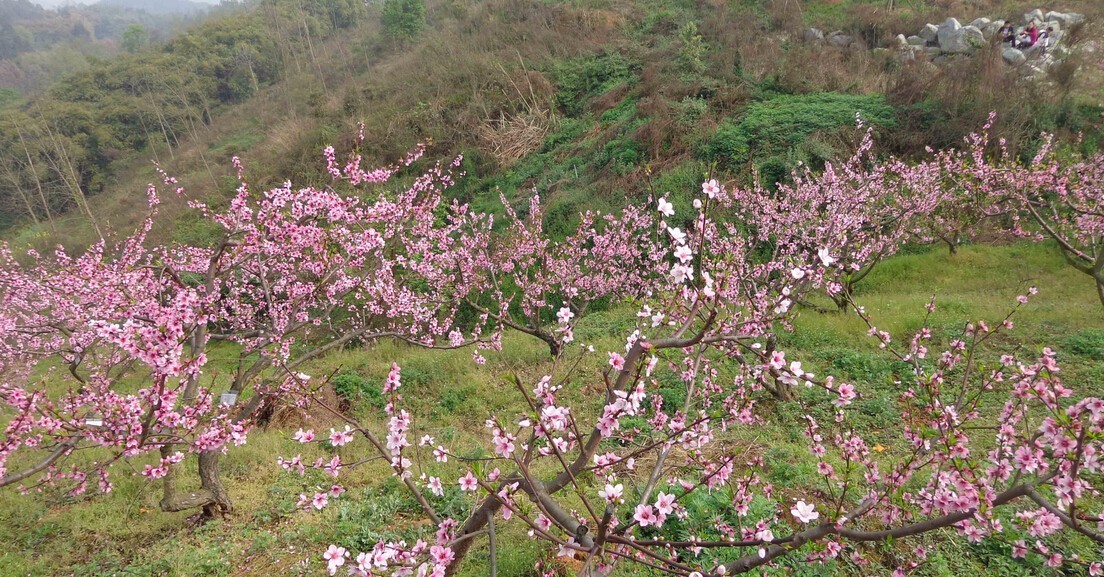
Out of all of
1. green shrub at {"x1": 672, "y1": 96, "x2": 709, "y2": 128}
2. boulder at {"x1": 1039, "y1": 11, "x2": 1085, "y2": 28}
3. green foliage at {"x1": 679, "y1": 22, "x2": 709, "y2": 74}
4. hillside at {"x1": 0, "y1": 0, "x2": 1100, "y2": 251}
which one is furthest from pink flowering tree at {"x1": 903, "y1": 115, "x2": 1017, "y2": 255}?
boulder at {"x1": 1039, "y1": 11, "x2": 1085, "y2": 28}

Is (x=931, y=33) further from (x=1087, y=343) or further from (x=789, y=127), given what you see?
(x=1087, y=343)

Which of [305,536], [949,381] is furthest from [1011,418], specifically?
[305,536]

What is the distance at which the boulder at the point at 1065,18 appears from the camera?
1575 cm

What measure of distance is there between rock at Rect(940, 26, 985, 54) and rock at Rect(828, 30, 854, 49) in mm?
2918

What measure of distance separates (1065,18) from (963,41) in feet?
11.6

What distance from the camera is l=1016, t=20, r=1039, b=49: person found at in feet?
50.3

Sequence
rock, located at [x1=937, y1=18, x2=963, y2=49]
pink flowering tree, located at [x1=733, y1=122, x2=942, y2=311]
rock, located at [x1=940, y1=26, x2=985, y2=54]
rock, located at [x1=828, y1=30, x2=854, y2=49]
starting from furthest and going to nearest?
rock, located at [x1=828, y1=30, x2=854, y2=49] < rock, located at [x1=937, y1=18, x2=963, y2=49] < rock, located at [x1=940, y1=26, x2=985, y2=54] < pink flowering tree, located at [x1=733, y1=122, x2=942, y2=311]

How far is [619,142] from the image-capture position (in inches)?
609

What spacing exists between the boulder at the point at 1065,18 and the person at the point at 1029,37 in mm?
1292

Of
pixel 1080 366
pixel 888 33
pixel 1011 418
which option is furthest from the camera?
pixel 888 33

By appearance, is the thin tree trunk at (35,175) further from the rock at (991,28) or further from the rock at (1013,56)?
the rock at (991,28)

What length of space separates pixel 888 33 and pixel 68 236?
134 ft

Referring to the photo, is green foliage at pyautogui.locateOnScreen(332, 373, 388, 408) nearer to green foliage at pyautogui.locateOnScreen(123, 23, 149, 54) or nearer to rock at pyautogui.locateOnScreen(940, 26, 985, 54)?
rock at pyautogui.locateOnScreen(940, 26, 985, 54)

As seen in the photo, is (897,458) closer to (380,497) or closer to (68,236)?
(380,497)
